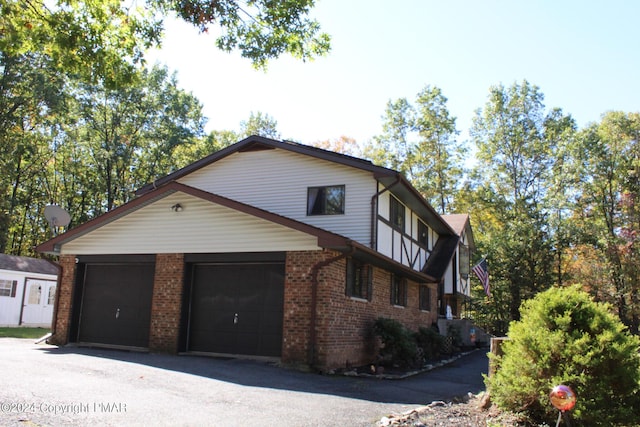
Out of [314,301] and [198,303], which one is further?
[198,303]

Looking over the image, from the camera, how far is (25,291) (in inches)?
979

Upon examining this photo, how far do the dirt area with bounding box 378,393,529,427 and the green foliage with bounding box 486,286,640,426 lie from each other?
362 mm

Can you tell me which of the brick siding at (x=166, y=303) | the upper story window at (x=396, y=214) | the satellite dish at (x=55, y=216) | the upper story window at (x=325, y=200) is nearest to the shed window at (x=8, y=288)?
the satellite dish at (x=55, y=216)

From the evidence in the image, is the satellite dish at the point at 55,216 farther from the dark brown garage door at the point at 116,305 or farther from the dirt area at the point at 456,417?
the dirt area at the point at 456,417

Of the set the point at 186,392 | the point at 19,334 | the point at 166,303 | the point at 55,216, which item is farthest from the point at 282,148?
the point at 19,334

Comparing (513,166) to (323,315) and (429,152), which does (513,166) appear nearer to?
(429,152)

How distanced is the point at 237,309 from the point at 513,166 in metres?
28.8

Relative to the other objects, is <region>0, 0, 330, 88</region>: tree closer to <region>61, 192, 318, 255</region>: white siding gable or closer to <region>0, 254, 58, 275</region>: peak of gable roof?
<region>61, 192, 318, 255</region>: white siding gable

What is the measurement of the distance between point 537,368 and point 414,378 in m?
6.35

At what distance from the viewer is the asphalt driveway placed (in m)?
6.40

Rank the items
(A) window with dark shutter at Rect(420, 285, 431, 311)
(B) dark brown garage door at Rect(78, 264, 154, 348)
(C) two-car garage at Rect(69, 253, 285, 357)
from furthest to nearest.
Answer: (A) window with dark shutter at Rect(420, 285, 431, 311)
(B) dark brown garage door at Rect(78, 264, 154, 348)
(C) two-car garage at Rect(69, 253, 285, 357)

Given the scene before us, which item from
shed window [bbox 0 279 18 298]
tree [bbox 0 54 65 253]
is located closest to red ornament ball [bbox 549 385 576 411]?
shed window [bbox 0 279 18 298]

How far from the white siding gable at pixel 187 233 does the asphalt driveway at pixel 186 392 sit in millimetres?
2846

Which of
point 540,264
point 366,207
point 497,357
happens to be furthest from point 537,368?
point 540,264
